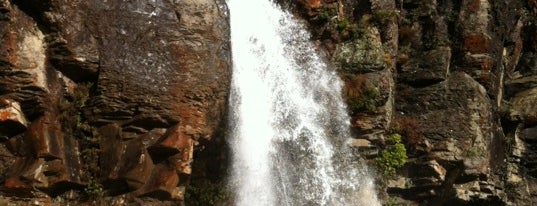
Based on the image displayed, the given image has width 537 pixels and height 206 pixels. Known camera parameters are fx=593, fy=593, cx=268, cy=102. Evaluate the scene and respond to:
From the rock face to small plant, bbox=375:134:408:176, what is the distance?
426cm

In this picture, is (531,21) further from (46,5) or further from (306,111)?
(46,5)

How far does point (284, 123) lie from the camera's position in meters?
10.3

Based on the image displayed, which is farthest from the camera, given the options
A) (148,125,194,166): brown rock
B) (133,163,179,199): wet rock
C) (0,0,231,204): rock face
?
(148,125,194,166): brown rock

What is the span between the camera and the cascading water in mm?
9469

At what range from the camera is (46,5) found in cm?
776

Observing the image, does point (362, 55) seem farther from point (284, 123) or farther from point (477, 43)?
point (477, 43)

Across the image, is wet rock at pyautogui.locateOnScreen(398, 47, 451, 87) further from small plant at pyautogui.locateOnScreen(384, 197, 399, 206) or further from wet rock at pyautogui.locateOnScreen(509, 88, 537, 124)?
small plant at pyautogui.locateOnScreen(384, 197, 399, 206)

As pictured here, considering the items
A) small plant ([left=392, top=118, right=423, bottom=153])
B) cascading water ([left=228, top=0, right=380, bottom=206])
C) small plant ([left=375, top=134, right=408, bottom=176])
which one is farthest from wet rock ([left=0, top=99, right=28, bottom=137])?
small plant ([left=392, top=118, right=423, bottom=153])

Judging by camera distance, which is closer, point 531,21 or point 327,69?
point 327,69

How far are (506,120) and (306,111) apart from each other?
6359 millimetres

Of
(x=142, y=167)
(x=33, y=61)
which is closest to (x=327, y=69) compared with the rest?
(x=142, y=167)

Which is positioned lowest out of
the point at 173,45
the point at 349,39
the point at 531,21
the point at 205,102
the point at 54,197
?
the point at 54,197

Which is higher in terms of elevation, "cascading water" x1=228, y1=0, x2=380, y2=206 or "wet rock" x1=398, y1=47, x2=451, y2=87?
"wet rock" x1=398, y1=47, x2=451, y2=87

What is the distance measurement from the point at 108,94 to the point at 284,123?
3436mm
